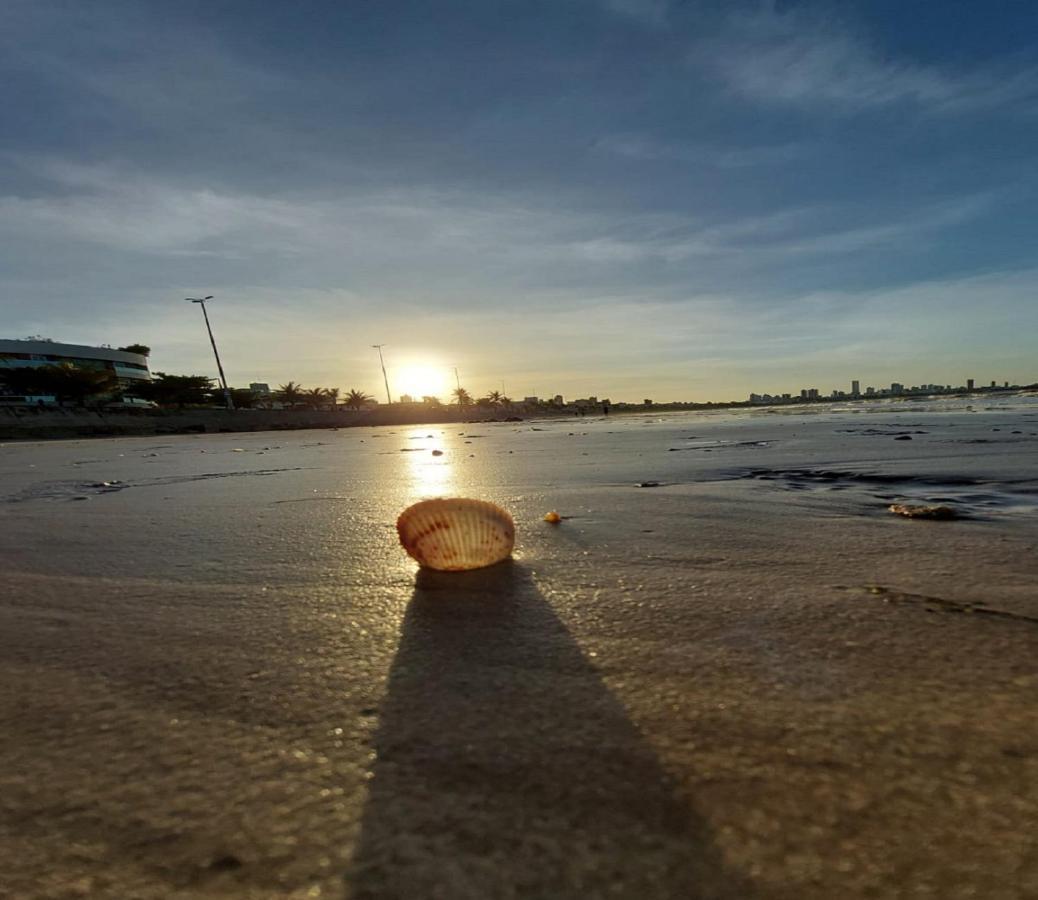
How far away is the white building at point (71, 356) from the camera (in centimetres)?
6356

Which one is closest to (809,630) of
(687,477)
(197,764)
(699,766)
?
(699,766)

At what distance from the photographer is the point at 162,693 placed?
1.21m

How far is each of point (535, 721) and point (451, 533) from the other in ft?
3.42

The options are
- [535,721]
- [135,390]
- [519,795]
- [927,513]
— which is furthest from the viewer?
[135,390]

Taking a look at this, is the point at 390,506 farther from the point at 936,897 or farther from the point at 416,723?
the point at 936,897

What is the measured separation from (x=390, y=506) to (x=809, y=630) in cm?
277

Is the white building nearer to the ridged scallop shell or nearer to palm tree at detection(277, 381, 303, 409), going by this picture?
palm tree at detection(277, 381, 303, 409)

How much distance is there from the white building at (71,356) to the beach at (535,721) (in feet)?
239

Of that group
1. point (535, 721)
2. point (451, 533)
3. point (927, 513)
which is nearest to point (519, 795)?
point (535, 721)

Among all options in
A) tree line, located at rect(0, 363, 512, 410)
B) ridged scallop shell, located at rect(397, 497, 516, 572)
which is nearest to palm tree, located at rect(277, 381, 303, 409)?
tree line, located at rect(0, 363, 512, 410)

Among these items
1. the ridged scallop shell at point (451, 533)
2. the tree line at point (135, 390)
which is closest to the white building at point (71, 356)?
the tree line at point (135, 390)

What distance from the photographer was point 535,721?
1.06 m

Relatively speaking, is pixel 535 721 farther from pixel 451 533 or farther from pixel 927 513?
pixel 927 513

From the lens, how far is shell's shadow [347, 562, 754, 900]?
70cm
